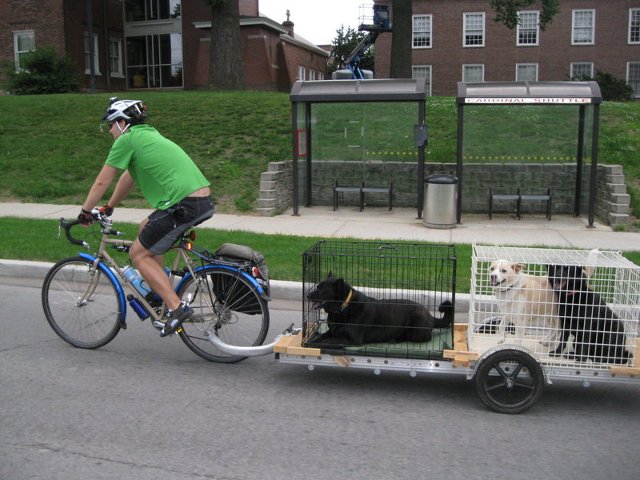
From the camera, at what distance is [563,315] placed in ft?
15.8

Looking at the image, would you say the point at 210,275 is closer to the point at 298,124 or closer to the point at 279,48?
the point at 298,124

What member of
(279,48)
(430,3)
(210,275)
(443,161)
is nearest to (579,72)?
(430,3)

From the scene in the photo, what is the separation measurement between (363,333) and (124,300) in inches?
79.4

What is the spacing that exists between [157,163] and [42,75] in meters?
23.8

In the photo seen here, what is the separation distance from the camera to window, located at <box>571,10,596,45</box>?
40188 mm

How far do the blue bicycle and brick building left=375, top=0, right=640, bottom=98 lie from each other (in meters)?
37.3

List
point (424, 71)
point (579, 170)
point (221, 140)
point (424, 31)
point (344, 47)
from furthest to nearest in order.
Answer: point (344, 47) < point (424, 71) < point (424, 31) < point (221, 140) < point (579, 170)

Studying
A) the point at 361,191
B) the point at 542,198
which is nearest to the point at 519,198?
the point at 542,198

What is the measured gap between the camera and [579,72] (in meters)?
40.5

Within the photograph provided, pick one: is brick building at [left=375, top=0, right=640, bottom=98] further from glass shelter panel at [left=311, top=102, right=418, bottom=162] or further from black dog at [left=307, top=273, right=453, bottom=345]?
black dog at [left=307, top=273, right=453, bottom=345]

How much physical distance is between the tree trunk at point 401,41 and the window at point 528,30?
1961 centimetres

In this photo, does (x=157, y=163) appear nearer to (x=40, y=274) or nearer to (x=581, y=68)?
(x=40, y=274)

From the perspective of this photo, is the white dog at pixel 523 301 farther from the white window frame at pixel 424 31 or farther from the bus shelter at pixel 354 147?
the white window frame at pixel 424 31

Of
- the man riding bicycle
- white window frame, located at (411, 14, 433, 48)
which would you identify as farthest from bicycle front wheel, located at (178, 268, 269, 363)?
white window frame, located at (411, 14, 433, 48)
